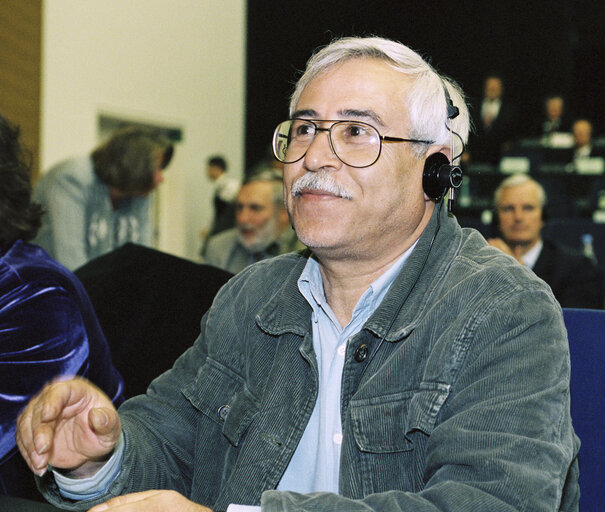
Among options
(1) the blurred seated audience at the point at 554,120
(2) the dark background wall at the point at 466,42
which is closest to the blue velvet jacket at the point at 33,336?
(2) the dark background wall at the point at 466,42

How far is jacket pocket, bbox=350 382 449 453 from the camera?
105 centimetres

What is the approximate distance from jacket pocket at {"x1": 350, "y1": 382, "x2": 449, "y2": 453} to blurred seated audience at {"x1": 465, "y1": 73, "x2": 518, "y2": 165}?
8.92m

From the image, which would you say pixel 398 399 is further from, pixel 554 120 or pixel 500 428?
pixel 554 120

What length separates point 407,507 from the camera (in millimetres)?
906

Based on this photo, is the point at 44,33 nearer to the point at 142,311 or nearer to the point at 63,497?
the point at 142,311

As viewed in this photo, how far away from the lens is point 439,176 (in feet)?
4.32

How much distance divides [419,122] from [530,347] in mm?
488

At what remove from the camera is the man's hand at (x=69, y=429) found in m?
1.02

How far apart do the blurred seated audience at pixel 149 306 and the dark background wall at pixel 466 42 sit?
8491 mm

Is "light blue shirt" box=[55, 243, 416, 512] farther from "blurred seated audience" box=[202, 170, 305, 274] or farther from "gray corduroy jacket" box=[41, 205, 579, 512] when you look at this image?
"blurred seated audience" box=[202, 170, 305, 274]

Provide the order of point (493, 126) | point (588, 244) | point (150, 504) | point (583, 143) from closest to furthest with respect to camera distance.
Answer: point (150, 504) < point (588, 244) < point (583, 143) < point (493, 126)

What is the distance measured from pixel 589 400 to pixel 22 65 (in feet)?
19.4

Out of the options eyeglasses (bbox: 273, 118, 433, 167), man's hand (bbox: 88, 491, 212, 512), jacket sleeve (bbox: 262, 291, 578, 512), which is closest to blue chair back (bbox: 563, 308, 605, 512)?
jacket sleeve (bbox: 262, 291, 578, 512)

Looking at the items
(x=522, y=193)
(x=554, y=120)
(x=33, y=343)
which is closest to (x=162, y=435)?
(x=33, y=343)
